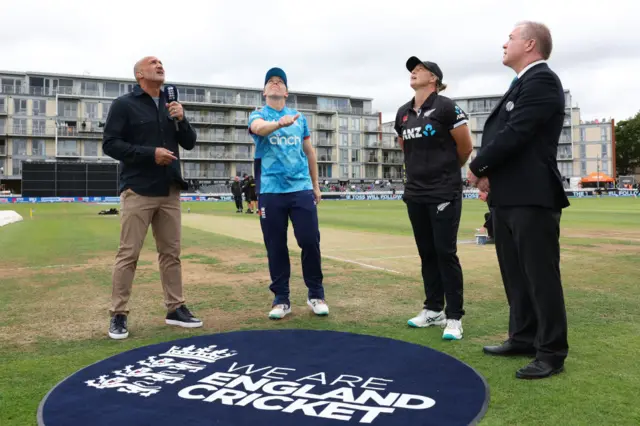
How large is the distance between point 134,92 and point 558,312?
3.52 m

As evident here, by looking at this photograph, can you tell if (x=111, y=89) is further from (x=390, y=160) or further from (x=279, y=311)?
(x=279, y=311)

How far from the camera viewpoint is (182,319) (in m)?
4.35

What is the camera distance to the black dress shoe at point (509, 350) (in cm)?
341

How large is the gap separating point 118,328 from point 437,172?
2701mm

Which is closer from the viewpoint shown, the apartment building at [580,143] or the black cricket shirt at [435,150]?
the black cricket shirt at [435,150]

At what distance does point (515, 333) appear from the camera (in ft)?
11.3

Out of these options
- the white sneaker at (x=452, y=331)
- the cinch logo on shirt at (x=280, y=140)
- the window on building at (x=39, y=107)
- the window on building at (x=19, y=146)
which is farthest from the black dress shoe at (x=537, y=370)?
the window on building at (x=39, y=107)

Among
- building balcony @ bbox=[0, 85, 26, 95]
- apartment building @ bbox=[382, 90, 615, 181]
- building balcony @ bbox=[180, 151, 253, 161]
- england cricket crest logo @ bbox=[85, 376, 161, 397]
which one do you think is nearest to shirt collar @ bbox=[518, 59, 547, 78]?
england cricket crest logo @ bbox=[85, 376, 161, 397]

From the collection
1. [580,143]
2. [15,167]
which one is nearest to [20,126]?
[15,167]

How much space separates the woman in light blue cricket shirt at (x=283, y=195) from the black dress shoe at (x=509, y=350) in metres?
1.58

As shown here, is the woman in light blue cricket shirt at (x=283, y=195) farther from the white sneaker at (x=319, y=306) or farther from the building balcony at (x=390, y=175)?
the building balcony at (x=390, y=175)

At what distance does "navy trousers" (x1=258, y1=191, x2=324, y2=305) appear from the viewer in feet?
15.4

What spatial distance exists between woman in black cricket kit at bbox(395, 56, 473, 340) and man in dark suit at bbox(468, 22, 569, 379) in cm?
69

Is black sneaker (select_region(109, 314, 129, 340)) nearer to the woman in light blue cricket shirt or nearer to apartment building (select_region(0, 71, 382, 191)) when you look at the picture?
the woman in light blue cricket shirt
